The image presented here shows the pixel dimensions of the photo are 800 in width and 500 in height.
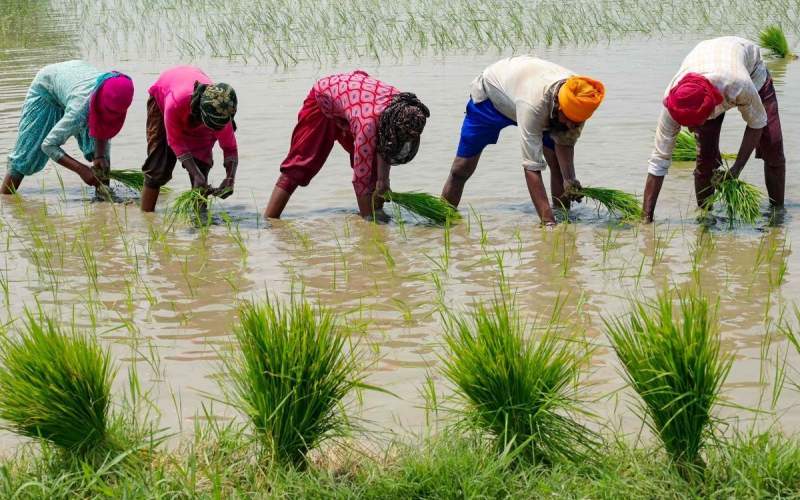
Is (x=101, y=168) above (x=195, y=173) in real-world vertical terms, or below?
below

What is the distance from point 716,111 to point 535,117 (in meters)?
0.87

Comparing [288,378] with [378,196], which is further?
[378,196]

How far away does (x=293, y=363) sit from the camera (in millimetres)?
2814

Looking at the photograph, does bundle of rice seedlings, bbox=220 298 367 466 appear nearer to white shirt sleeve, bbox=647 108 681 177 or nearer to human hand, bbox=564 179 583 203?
white shirt sleeve, bbox=647 108 681 177

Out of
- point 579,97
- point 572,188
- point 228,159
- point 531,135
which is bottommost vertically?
point 572,188

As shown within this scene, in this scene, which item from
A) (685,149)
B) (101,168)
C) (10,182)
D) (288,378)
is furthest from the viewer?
(685,149)

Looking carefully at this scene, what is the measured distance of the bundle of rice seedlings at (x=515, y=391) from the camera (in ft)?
9.21

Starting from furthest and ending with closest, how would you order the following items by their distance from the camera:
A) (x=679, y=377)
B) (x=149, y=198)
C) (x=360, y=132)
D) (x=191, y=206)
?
1. (x=149, y=198)
2. (x=191, y=206)
3. (x=360, y=132)
4. (x=679, y=377)

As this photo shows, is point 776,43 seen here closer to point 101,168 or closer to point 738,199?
point 738,199

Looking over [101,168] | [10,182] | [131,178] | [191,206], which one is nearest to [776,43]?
[131,178]

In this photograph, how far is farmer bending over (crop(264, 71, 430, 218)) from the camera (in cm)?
527

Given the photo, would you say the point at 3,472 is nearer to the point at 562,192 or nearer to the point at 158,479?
the point at 158,479

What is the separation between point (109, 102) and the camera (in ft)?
19.6

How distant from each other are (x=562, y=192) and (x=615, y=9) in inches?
394
